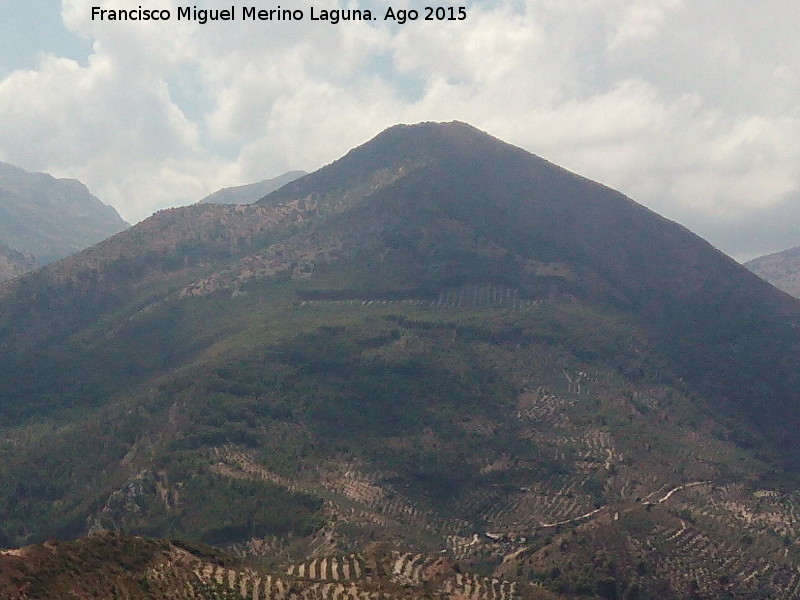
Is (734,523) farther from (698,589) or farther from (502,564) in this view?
(502,564)

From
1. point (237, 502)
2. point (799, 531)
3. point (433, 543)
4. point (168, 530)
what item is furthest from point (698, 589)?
point (168, 530)

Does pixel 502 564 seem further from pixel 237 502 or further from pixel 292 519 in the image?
pixel 237 502

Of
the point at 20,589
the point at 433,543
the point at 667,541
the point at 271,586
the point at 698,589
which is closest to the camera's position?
the point at 20,589

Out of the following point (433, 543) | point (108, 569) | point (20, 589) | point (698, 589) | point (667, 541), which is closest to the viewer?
point (20, 589)

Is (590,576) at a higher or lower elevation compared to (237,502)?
lower

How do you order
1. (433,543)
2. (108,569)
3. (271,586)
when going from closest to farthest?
1. (108,569)
2. (271,586)
3. (433,543)

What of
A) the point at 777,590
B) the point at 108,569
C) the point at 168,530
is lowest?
the point at 777,590

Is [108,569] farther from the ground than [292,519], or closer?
farther from the ground

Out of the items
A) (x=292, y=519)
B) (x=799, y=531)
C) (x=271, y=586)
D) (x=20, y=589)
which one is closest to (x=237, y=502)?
(x=292, y=519)

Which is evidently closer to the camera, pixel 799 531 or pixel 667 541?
pixel 667 541
